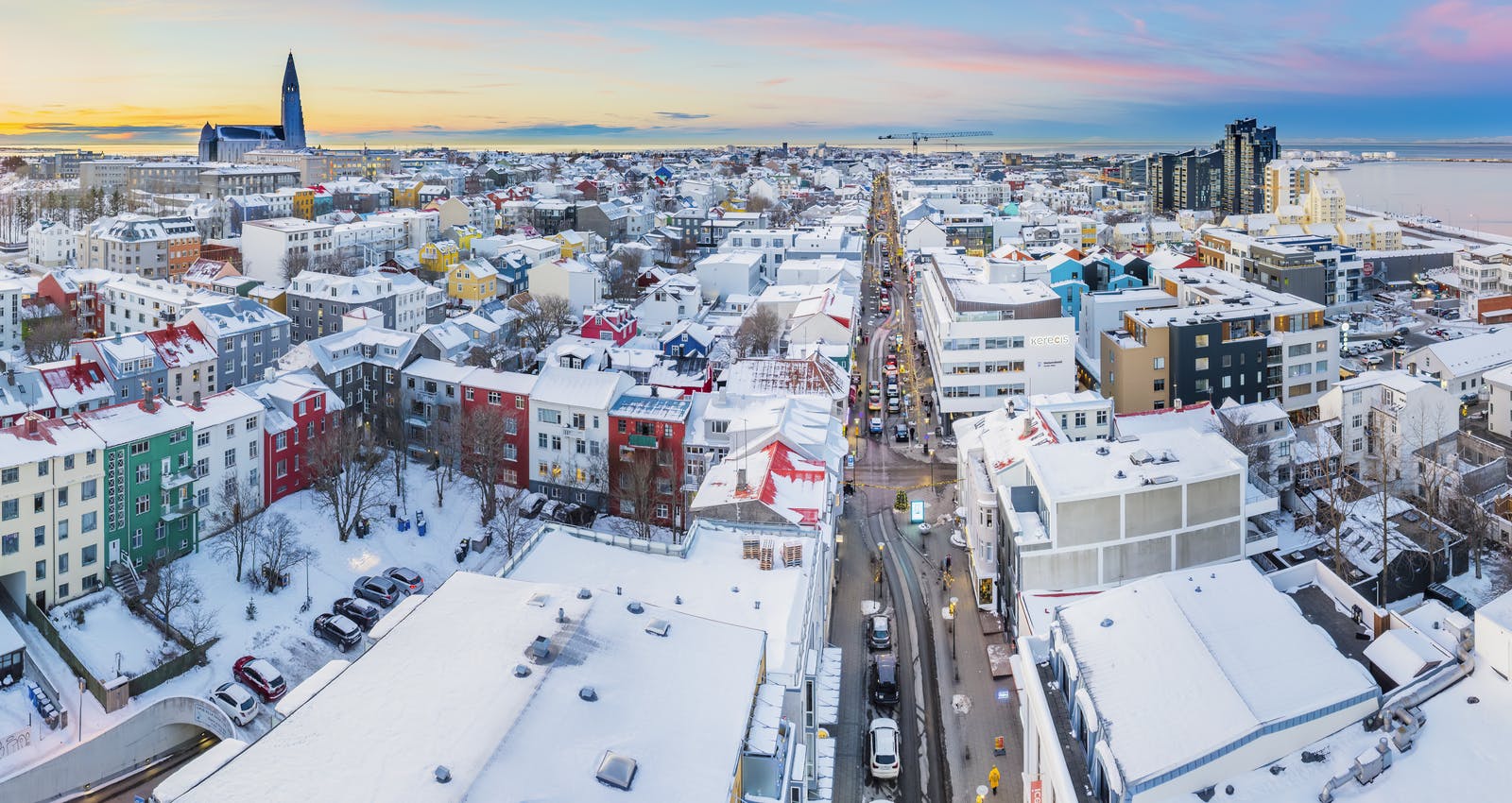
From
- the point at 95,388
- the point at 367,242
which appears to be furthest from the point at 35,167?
the point at 95,388

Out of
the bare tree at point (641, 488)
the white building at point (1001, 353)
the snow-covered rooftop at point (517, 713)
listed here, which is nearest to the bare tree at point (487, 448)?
the bare tree at point (641, 488)

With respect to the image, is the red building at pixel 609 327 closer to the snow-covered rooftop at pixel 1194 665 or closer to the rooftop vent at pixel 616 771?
the snow-covered rooftop at pixel 1194 665

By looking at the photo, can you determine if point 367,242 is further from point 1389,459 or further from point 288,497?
point 1389,459

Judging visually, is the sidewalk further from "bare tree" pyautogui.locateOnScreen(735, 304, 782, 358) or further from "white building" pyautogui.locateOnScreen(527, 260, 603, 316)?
"white building" pyautogui.locateOnScreen(527, 260, 603, 316)

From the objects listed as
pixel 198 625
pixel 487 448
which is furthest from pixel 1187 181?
pixel 198 625

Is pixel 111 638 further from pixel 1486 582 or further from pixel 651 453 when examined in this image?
pixel 1486 582

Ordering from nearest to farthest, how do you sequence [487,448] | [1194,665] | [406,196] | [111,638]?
[1194,665] → [111,638] → [487,448] → [406,196]

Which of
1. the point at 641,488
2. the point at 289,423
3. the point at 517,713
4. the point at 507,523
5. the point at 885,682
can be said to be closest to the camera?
the point at 517,713

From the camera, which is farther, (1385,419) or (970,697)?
(1385,419)
